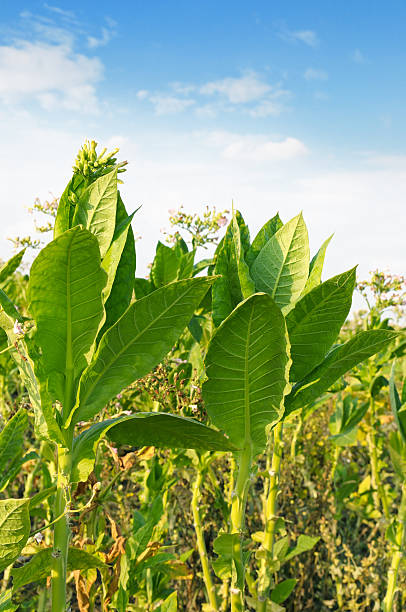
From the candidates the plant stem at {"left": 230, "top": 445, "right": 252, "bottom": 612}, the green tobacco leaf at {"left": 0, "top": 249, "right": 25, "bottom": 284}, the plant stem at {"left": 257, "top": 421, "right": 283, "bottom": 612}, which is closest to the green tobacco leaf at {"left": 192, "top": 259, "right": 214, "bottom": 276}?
the plant stem at {"left": 257, "top": 421, "right": 283, "bottom": 612}

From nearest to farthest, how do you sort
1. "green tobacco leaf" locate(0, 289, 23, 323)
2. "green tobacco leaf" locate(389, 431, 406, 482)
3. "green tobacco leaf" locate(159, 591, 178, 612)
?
"green tobacco leaf" locate(0, 289, 23, 323), "green tobacco leaf" locate(159, 591, 178, 612), "green tobacco leaf" locate(389, 431, 406, 482)

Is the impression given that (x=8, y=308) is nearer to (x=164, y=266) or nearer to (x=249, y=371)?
(x=249, y=371)

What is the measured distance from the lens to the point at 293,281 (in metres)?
1.07

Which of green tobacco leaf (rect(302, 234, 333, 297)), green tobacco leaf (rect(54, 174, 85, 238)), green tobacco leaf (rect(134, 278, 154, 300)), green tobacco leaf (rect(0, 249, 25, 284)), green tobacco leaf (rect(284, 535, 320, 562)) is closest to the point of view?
green tobacco leaf (rect(54, 174, 85, 238))

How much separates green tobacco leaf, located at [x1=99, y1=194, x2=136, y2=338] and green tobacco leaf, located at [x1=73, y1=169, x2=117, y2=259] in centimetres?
6

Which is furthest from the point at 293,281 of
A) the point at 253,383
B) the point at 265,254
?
the point at 253,383

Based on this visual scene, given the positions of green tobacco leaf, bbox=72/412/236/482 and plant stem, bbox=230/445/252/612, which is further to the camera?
plant stem, bbox=230/445/252/612

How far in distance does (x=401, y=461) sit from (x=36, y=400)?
1472mm

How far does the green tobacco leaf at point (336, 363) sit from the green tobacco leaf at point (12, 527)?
0.55m

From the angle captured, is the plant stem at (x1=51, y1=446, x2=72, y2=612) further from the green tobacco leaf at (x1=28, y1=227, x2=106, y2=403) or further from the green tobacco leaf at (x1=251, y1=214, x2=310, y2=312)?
the green tobacco leaf at (x1=251, y1=214, x2=310, y2=312)

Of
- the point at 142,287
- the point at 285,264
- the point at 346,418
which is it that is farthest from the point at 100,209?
the point at 346,418

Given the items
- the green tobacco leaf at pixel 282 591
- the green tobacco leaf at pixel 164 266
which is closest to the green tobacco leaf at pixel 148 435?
the green tobacco leaf at pixel 164 266

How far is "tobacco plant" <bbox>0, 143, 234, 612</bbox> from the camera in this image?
88cm

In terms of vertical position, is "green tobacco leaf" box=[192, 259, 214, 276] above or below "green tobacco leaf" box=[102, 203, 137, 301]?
above
